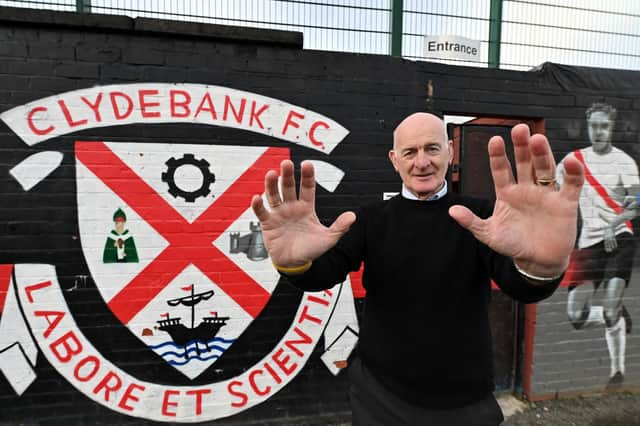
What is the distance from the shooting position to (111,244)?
103 inches

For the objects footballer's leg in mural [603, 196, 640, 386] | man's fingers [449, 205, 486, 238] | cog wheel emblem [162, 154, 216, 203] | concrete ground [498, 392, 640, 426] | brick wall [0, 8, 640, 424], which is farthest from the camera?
footballer's leg in mural [603, 196, 640, 386]

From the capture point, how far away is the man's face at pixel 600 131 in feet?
10.6

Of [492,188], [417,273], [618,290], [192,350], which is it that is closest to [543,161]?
[417,273]

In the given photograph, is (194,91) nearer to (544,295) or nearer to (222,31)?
(222,31)

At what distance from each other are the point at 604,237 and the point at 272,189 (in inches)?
130

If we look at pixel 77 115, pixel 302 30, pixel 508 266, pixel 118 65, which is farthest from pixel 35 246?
pixel 508 266

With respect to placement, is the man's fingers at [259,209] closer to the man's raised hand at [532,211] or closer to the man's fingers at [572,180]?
the man's raised hand at [532,211]

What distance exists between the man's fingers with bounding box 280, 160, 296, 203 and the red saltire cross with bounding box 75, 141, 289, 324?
1.44 metres

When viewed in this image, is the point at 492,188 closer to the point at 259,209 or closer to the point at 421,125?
the point at 421,125

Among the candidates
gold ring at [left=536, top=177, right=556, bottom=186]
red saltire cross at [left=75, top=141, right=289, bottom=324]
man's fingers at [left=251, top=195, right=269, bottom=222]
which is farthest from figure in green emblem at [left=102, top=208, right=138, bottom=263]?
gold ring at [left=536, top=177, right=556, bottom=186]

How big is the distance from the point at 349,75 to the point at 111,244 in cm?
211

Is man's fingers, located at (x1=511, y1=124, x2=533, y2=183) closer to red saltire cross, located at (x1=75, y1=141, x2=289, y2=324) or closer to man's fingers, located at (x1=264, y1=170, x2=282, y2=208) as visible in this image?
man's fingers, located at (x1=264, y1=170, x2=282, y2=208)

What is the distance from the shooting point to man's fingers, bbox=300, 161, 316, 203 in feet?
4.35

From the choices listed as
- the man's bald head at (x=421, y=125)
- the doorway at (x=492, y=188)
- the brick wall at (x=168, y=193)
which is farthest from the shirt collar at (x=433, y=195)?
the doorway at (x=492, y=188)
